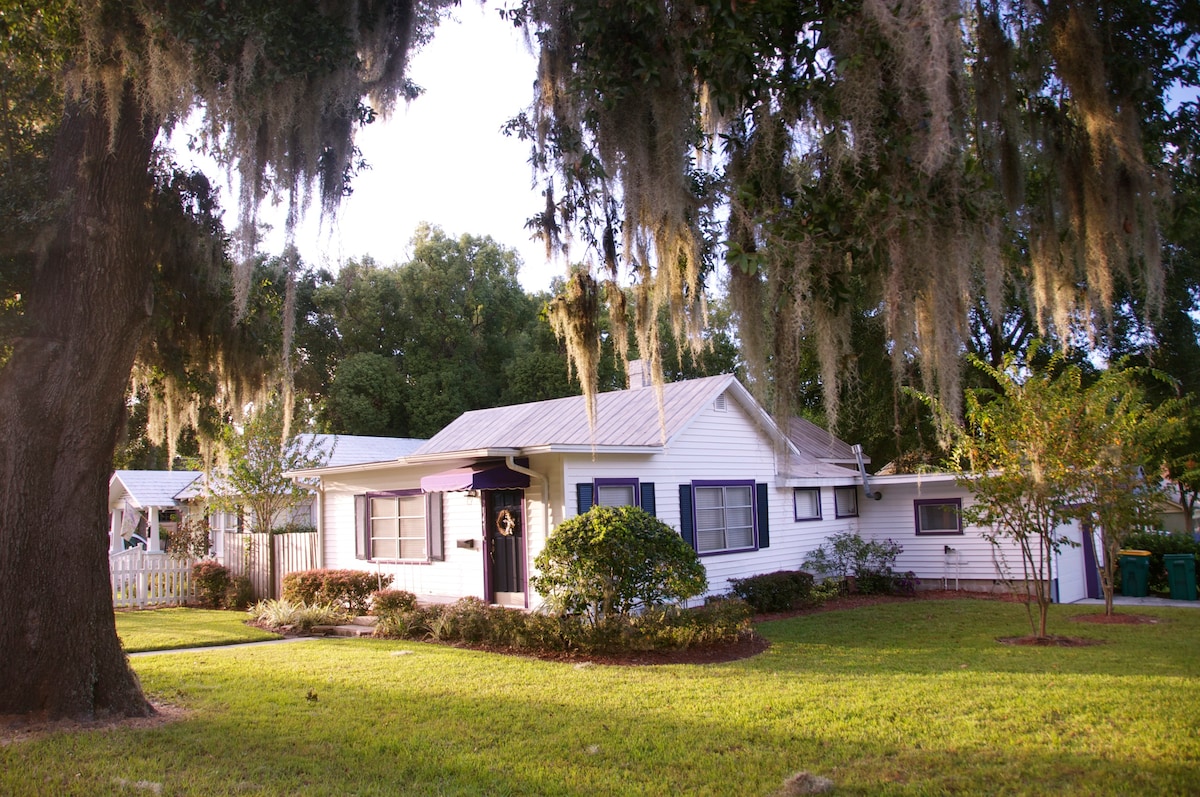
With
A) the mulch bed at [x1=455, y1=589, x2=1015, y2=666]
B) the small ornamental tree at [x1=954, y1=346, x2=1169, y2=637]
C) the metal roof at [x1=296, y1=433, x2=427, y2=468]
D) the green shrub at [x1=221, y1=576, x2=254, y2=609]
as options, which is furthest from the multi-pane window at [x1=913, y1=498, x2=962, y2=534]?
the green shrub at [x1=221, y1=576, x2=254, y2=609]

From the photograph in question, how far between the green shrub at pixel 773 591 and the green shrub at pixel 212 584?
10.1 meters

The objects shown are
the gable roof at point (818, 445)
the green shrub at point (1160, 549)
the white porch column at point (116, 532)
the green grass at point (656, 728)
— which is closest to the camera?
the green grass at point (656, 728)

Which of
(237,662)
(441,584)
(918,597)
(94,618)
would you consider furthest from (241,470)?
(918,597)

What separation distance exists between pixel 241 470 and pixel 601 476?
25.0ft

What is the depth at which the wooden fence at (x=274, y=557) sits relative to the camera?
16.4 metres

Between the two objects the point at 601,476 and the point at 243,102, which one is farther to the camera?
the point at 601,476

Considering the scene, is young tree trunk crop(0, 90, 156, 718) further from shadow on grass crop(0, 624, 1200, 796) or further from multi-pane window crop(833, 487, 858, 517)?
multi-pane window crop(833, 487, 858, 517)

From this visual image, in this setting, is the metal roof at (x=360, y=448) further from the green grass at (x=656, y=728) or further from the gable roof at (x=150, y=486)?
the green grass at (x=656, y=728)

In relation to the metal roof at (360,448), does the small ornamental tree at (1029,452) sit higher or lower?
lower

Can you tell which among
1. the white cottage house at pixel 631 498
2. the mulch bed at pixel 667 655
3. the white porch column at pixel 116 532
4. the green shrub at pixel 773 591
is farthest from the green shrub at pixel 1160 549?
the white porch column at pixel 116 532

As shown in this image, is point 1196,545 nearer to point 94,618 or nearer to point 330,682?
point 330,682

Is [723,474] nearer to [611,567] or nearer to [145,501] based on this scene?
[611,567]

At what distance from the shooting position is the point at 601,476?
42.0 feet

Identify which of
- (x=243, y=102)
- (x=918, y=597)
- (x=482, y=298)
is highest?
(x=482, y=298)
